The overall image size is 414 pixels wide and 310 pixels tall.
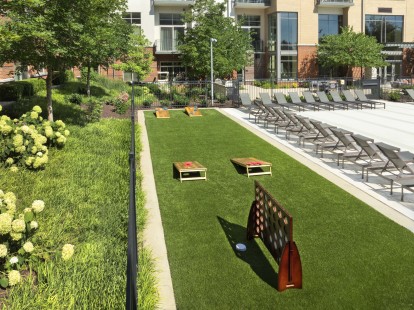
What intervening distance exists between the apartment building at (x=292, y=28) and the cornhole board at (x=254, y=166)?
35214mm

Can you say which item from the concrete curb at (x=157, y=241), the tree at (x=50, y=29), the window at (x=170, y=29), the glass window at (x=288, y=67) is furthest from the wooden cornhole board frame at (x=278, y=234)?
the glass window at (x=288, y=67)

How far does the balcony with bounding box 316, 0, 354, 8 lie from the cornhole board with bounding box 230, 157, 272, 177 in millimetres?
39501

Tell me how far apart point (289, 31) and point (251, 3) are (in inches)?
194

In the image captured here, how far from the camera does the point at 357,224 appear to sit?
8477 mm

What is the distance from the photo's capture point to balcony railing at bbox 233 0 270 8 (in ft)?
155

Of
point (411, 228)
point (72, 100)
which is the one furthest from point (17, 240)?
point (72, 100)

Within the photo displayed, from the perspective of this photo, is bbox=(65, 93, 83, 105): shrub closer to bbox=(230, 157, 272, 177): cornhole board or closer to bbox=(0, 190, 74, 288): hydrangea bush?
bbox=(230, 157, 272, 177): cornhole board

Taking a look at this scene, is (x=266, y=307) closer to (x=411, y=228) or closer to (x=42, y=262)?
(x=42, y=262)

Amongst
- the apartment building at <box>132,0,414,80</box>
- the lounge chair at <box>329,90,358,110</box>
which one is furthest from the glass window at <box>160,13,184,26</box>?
the lounge chair at <box>329,90,358,110</box>

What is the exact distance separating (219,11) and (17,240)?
34.8 m

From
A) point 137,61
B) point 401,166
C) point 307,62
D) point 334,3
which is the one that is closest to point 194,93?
point 137,61

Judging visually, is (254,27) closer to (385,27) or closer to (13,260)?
(385,27)

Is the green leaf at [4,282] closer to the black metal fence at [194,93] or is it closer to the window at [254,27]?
the black metal fence at [194,93]

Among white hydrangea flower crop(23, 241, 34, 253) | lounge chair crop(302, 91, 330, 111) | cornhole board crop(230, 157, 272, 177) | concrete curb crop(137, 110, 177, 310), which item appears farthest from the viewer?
lounge chair crop(302, 91, 330, 111)
